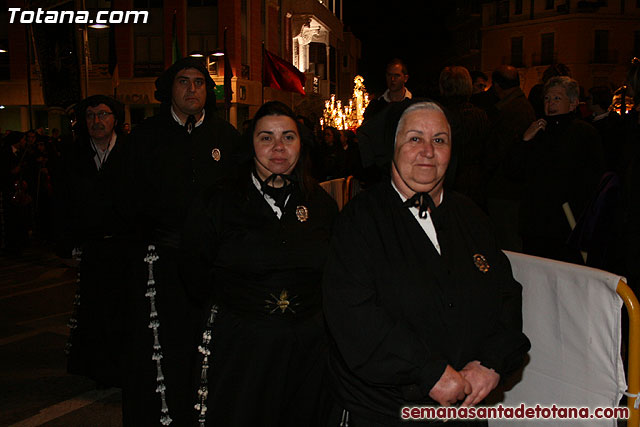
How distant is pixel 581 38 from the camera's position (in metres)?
58.6

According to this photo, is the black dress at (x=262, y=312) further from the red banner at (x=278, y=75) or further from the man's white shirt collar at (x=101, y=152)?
the red banner at (x=278, y=75)

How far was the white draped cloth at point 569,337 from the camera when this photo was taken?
3113mm

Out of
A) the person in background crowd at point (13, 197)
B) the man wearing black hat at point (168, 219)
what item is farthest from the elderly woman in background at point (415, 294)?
the person in background crowd at point (13, 197)

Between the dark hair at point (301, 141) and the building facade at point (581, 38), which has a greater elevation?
the building facade at point (581, 38)

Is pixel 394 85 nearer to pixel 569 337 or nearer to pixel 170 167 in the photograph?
pixel 170 167

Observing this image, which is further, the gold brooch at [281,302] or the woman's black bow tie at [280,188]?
the woman's black bow tie at [280,188]

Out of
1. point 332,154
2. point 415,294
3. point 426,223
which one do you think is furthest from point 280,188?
point 332,154

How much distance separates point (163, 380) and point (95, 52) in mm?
30424

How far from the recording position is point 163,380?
4.93m

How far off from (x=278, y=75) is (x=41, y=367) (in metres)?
17.9

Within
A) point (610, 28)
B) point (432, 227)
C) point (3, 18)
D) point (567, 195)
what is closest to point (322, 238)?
point (432, 227)

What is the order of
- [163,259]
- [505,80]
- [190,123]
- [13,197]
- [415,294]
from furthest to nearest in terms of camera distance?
[13,197] → [505,80] → [190,123] → [163,259] → [415,294]

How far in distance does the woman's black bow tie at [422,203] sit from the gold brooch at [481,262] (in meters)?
0.29

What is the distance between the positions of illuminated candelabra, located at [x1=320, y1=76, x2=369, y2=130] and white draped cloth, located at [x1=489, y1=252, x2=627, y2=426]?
36344mm
